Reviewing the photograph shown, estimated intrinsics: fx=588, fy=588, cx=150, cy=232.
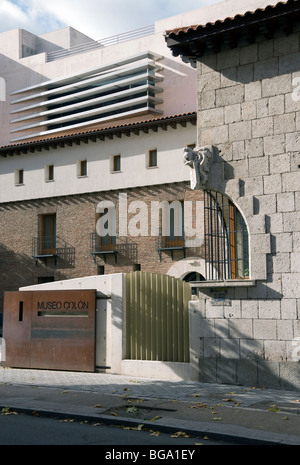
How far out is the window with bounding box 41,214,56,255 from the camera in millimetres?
32344

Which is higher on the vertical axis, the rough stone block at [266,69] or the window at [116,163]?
the window at [116,163]

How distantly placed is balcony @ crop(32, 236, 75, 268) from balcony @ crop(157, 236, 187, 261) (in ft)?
17.9

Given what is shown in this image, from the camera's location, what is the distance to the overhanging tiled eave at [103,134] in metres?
27.5

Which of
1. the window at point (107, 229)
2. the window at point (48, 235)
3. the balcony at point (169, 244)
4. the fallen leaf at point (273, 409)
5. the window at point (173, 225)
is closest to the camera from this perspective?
the fallen leaf at point (273, 409)

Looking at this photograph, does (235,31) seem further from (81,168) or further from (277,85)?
(81,168)

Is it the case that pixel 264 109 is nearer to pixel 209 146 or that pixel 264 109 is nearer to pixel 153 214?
pixel 209 146

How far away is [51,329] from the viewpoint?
15.1 metres

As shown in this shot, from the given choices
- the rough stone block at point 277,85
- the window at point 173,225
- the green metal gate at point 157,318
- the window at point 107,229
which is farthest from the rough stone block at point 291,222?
the window at point 107,229

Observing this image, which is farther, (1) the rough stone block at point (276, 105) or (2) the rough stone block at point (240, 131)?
(2) the rough stone block at point (240, 131)

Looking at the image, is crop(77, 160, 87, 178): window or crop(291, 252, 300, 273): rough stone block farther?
crop(77, 160, 87, 178): window

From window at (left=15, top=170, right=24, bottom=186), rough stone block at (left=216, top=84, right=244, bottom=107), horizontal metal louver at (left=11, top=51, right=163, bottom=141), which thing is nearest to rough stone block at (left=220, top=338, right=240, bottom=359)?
rough stone block at (left=216, top=84, right=244, bottom=107)

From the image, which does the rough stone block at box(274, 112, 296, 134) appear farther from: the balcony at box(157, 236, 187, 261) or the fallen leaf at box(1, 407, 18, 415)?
the balcony at box(157, 236, 187, 261)

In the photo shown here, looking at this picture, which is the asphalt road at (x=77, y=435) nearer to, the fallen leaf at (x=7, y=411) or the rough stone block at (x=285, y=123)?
the fallen leaf at (x=7, y=411)

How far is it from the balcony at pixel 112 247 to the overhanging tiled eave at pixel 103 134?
505 centimetres
